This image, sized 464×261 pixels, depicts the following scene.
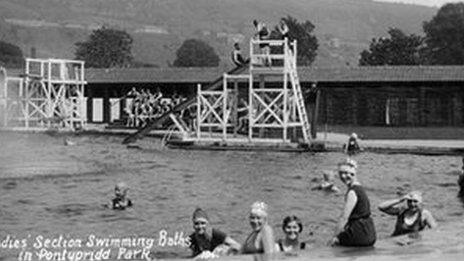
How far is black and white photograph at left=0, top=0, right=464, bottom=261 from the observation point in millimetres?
12319

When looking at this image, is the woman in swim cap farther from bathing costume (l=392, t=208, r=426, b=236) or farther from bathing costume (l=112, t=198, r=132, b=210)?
bathing costume (l=112, t=198, r=132, b=210)

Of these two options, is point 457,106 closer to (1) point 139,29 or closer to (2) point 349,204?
(2) point 349,204

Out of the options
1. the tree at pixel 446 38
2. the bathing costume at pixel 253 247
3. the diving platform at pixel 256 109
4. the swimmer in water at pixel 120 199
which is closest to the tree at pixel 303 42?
the tree at pixel 446 38

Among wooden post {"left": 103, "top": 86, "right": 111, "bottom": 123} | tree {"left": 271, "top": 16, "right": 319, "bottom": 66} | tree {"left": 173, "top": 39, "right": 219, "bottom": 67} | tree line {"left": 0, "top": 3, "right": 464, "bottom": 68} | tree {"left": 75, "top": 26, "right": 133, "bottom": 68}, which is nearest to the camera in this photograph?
wooden post {"left": 103, "top": 86, "right": 111, "bottom": 123}

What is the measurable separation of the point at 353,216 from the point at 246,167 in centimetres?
2063

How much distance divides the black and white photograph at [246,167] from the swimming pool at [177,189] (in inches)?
2.0

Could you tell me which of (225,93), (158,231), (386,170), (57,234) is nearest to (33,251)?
(57,234)

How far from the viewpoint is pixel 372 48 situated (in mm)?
91250

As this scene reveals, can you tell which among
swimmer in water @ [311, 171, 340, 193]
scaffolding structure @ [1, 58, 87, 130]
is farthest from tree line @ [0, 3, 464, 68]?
swimmer in water @ [311, 171, 340, 193]

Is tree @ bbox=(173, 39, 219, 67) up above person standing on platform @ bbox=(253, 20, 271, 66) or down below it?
above

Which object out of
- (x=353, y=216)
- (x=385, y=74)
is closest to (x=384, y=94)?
(x=385, y=74)

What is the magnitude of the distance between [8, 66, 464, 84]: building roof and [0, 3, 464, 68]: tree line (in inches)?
1189

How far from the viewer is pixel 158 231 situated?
58.0 feet

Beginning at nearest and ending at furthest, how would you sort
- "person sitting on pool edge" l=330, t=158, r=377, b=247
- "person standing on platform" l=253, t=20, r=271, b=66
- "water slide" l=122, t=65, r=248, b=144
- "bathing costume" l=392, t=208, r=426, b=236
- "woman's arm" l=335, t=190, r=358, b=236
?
1. "person sitting on pool edge" l=330, t=158, r=377, b=247
2. "woman's arm" l=335, t=190, r=358, b=236
3. "bathing costume" l=392, t=208, r=426, b=236
4. "person standing on platform" l=253, t=20, r=271, b=66
5. "water slide" l=122, t=65, r=248, b=144
